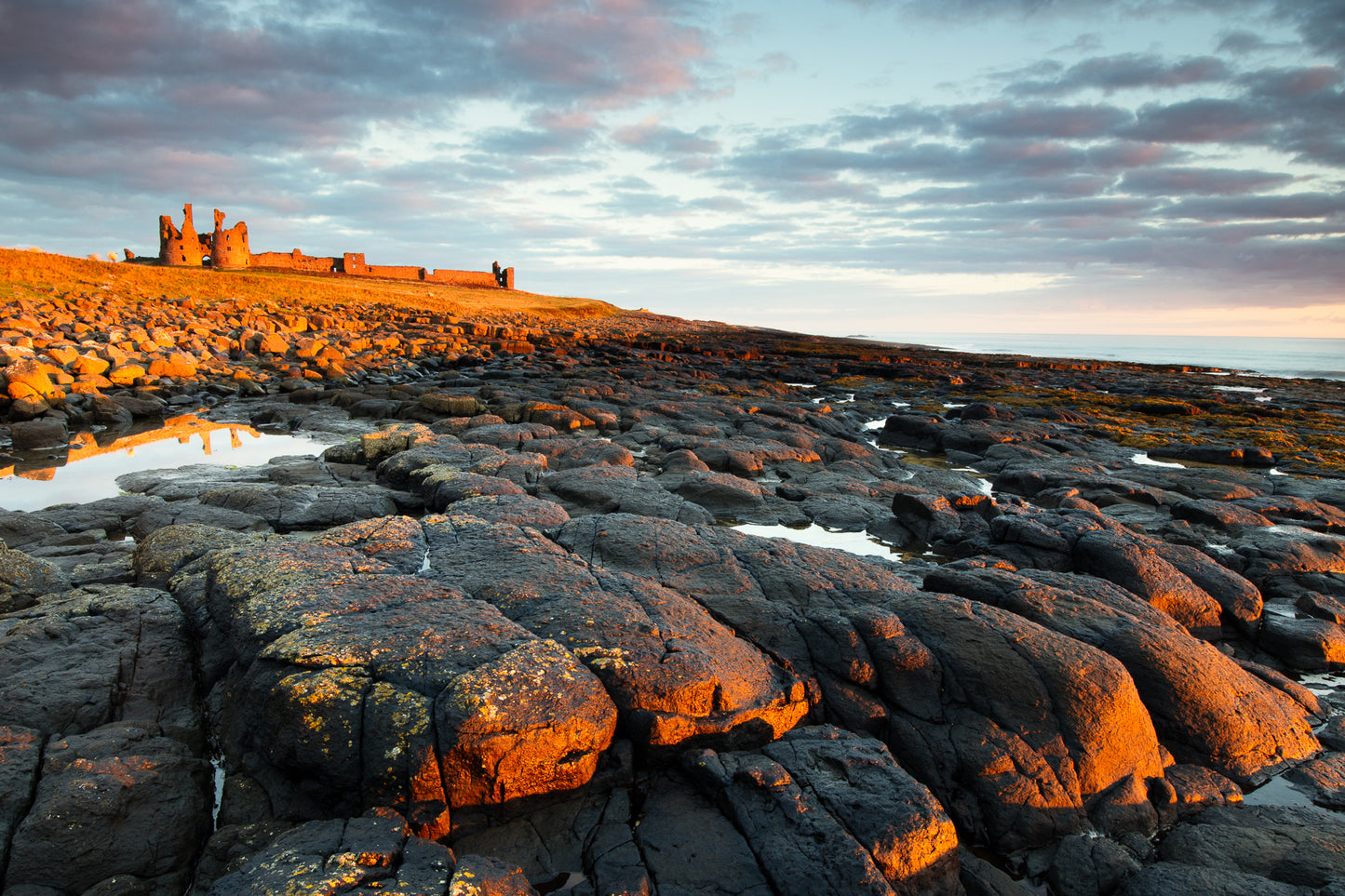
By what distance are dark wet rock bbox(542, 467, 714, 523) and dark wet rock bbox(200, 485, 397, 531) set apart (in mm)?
2395

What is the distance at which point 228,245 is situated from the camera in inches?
2431

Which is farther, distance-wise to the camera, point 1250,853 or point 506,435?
point 506,435

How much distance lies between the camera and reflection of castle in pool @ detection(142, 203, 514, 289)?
60312mm

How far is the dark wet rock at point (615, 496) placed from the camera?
30.6 ft

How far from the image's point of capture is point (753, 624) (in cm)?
561

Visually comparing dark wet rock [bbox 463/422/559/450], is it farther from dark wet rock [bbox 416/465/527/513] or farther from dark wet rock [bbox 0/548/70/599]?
dark wet rock [bbox 0/548/70/599]

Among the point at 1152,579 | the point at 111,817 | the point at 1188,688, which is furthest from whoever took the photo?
the point at 1152,579

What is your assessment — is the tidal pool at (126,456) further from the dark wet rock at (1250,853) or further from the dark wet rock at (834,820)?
the dark wet rock at (1250,853)

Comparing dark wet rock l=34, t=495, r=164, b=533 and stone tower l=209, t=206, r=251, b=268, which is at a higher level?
stone tower l=209, t=206, r=251, b=268

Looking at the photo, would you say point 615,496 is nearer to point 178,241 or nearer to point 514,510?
point 514,510

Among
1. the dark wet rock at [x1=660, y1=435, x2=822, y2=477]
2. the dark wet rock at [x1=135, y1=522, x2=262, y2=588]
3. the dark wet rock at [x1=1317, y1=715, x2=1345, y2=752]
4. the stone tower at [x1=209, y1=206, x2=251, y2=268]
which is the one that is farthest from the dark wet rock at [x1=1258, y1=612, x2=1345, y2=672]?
the stone tower at [x1=209, y1=206, x2=251, y2=268]

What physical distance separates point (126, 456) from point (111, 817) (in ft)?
36.6

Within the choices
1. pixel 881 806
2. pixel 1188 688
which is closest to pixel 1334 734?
pixel 1188 688

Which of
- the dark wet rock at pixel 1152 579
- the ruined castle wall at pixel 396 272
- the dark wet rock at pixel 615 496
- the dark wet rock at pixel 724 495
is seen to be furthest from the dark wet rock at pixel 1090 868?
the ruined castle wall at pixel 396 272
